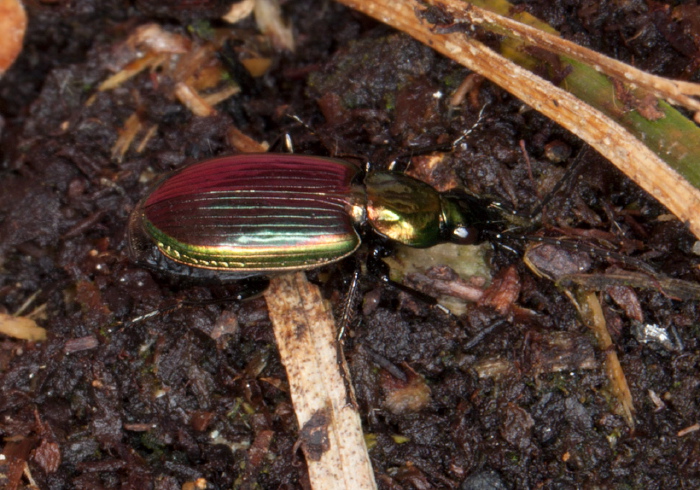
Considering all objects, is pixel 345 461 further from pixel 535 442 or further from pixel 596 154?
pixel 596 154

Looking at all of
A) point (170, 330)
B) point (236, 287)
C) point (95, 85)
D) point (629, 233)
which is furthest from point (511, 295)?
point (95, 85)

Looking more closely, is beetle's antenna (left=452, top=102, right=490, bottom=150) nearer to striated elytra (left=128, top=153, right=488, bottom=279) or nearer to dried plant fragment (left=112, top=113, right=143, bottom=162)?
striated elytra (left=128, top=153, right=488, bottom=279)

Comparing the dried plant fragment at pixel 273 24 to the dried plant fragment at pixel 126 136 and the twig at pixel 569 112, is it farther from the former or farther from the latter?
the dried plant fragment at pixel 126 136

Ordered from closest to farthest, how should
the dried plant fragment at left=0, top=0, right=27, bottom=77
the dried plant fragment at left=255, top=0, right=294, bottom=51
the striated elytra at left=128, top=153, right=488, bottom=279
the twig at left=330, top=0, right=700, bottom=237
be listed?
the twig at left=330, top=0, right=700, bottom=237
the striated elytra at left=128, top=153, right=488, bottom=279
the dried plant fragment at left=0, top=0, right=27, bottom=77
the dried plant fragment at left=255, top=0, right=294, bottom=51

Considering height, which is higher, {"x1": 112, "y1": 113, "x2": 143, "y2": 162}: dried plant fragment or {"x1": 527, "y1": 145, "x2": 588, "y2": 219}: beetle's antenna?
{"x1": 527, "y1": 145, "x2": 588, "y2": 219}: beetle's antenna

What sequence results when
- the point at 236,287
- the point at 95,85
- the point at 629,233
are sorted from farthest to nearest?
1. the point at 95,85
2. the point at 236,287
3. the point at 629,233

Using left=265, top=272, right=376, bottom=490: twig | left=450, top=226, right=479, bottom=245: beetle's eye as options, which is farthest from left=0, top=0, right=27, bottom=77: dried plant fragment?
left=450, top=226, right=479, bottom=245: beetle's eye

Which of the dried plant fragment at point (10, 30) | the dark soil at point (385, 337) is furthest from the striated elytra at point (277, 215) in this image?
the dried plant fragment at point (10, 30)

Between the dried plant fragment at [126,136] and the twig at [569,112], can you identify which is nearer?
the twig at [569,112]
